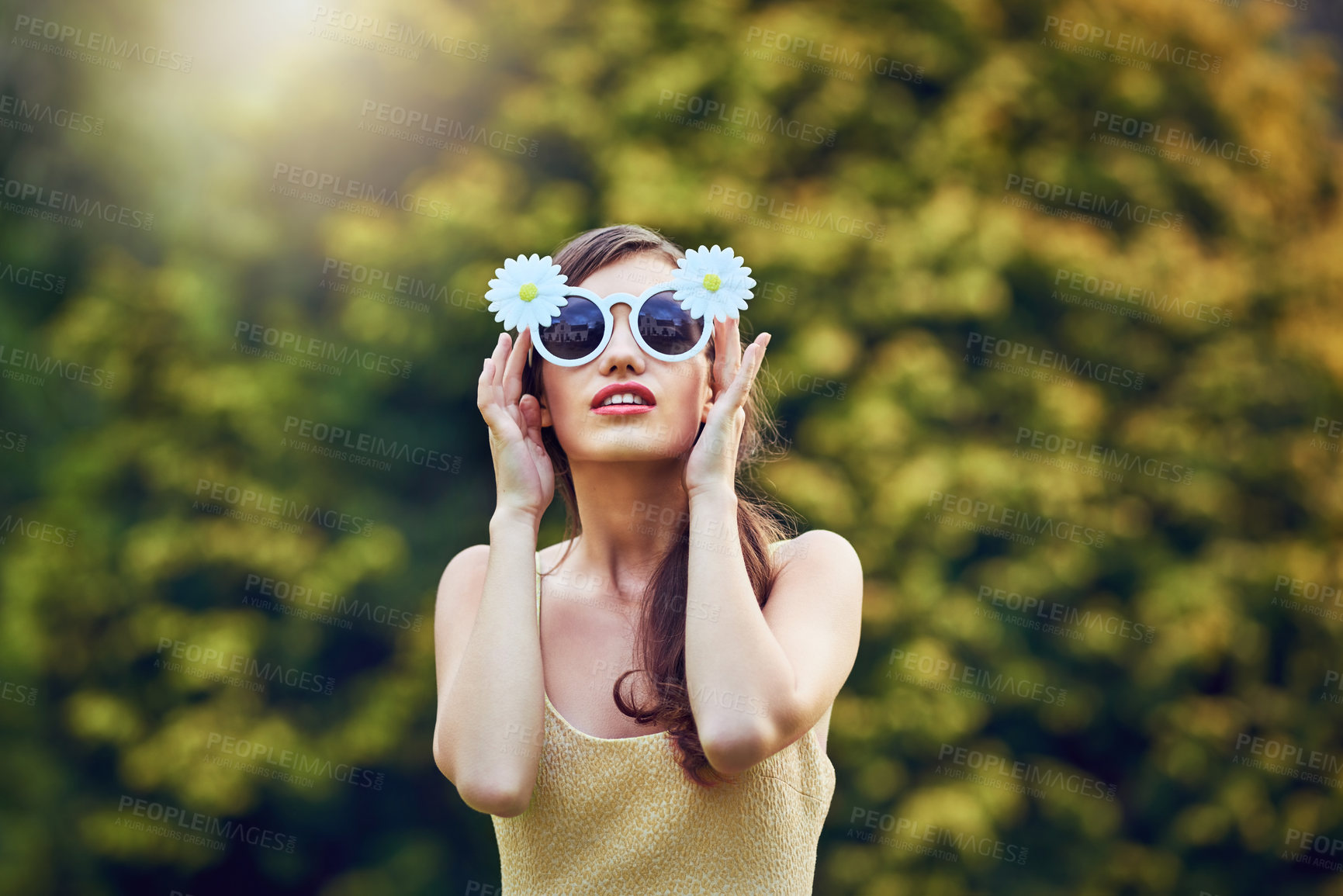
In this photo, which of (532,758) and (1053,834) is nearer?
(532,758)

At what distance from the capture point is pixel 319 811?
5.16 m

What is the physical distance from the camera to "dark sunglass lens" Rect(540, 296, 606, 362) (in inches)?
86.0

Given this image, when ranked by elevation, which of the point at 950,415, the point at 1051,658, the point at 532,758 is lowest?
the point at 532,758

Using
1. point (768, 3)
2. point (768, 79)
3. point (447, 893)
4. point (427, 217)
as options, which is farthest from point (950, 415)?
point (447, 893)

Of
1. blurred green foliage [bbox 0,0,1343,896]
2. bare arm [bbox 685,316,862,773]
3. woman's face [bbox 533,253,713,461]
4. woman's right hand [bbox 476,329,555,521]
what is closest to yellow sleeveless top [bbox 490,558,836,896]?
bare arm [bbox 685,316,862,773]

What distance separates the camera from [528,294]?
2.22 metres

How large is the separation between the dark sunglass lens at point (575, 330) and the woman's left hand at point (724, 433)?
25 cm

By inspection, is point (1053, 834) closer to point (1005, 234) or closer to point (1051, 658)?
point (1051, 658)

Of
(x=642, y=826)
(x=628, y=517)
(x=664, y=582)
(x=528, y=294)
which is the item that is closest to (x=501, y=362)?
(x=528, y=294)

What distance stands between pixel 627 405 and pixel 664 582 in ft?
1.19

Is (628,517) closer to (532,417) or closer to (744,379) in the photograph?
(532,417)

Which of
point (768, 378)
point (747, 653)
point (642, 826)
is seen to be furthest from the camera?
point (768, 378)

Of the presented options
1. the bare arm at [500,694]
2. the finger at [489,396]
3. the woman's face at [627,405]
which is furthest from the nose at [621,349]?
the bare arm at [500,694]

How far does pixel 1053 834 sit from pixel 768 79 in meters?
3.65
